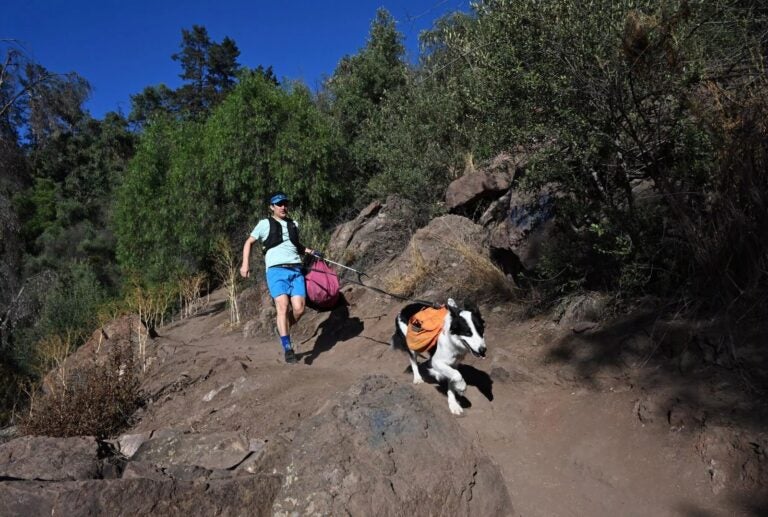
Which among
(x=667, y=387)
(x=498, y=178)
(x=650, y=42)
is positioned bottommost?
(x=667, y=387)

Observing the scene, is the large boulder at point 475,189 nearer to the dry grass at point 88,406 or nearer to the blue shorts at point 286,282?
the blue shorts at point 286,282

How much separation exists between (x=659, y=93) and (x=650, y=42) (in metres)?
0.50

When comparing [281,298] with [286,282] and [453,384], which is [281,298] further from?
[453,384]

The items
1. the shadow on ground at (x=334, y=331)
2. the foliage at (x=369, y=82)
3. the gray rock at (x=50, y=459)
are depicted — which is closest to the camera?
the gray rock at (x=50, y=459)

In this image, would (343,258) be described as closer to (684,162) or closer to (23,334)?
(684,162)

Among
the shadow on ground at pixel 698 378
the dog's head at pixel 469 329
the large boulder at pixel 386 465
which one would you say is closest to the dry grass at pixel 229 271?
the dog's head at pixel 469 329

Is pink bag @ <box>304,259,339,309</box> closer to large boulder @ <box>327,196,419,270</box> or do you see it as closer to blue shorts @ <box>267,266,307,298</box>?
blue shorts @ <box>267,266,307,298</box>

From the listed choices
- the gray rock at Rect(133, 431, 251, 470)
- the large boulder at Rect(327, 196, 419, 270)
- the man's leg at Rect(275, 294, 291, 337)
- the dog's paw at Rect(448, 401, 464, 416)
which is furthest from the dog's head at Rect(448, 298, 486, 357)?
the large boulder at Rect(327, 196, 419, 270)

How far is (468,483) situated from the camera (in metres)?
3.29

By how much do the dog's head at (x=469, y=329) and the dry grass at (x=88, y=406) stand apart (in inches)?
153

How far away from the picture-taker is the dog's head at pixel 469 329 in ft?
14.8

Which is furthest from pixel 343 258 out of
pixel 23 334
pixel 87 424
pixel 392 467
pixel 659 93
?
pixel 23 334

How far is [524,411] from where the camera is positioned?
4695 mm

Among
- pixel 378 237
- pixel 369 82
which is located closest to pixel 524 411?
pixel 378 237
